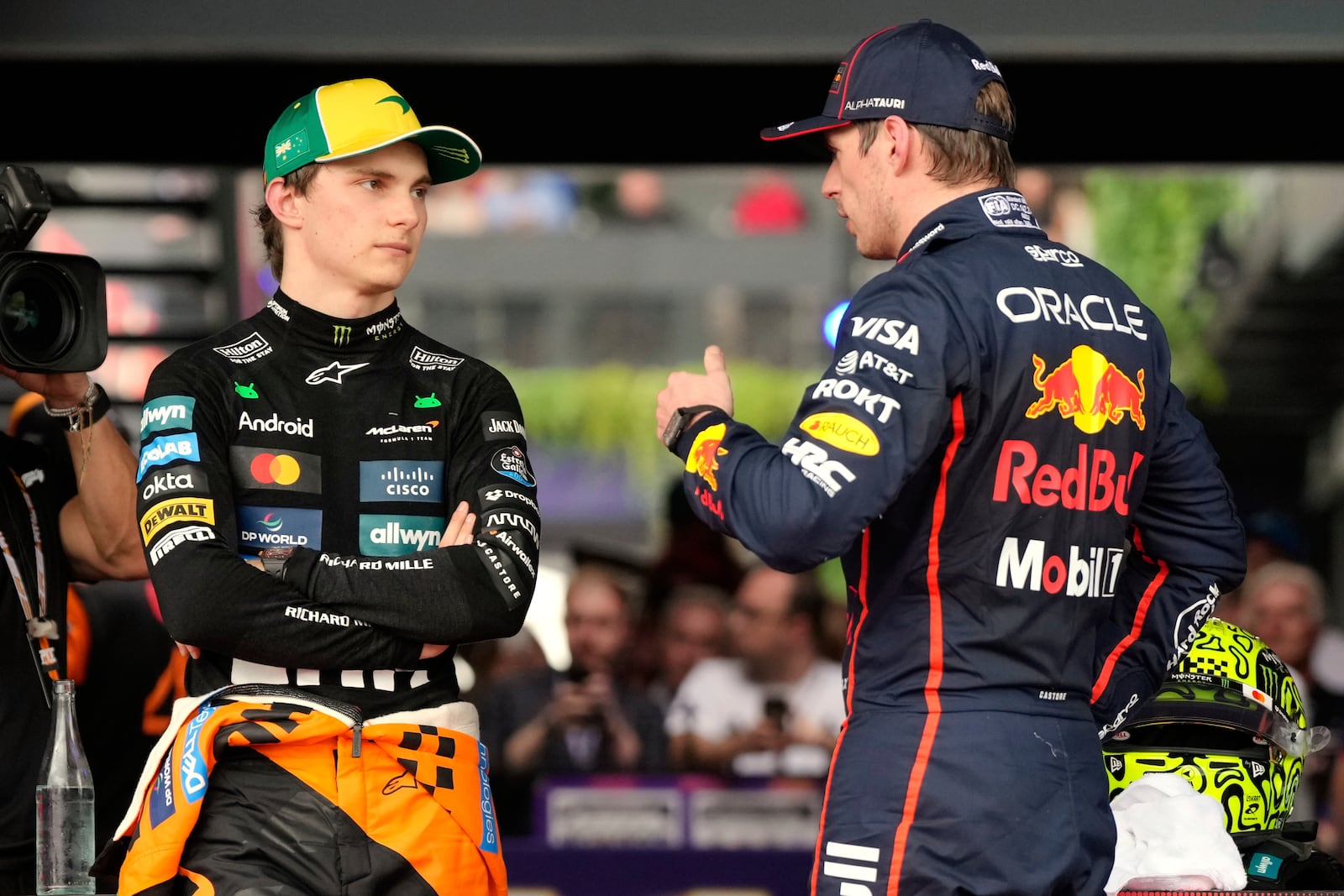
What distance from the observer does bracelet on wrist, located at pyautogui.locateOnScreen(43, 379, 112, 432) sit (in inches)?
127

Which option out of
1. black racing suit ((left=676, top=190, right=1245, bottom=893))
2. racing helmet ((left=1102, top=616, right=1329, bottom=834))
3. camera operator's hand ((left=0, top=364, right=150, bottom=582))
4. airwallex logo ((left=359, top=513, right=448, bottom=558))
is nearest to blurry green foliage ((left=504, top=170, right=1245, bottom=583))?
racing helmet ((left=1102, top=616, right=1329, bottom=834))

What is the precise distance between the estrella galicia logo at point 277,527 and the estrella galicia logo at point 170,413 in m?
0.17

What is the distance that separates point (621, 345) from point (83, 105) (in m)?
8.19

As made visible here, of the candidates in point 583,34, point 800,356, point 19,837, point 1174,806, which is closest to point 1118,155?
point 583,34

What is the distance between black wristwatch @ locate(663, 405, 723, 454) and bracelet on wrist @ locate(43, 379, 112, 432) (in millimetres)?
1258

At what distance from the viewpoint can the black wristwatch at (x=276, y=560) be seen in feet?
8.77

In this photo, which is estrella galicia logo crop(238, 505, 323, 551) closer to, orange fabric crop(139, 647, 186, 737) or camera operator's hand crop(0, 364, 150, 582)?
camera operator's hand crop(0, 364, 150, 582)

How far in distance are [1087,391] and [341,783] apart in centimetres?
126

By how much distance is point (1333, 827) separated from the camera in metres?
6.28

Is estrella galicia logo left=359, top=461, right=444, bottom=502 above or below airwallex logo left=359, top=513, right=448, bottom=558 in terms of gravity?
above

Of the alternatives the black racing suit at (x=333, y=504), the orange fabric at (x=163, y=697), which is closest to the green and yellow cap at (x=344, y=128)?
the black racing suit at (x=333, y=504)

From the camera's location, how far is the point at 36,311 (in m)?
Result: 3.16

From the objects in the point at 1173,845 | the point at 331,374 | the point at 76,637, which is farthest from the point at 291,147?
the point at 1173,845

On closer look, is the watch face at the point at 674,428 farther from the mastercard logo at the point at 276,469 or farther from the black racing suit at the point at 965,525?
the mastercard logo at the point at 276,469
